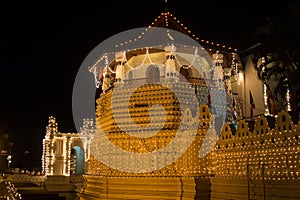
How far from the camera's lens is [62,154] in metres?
28.8

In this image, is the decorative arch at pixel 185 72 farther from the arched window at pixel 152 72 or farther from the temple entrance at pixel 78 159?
the temple entrance at pixel 78 159

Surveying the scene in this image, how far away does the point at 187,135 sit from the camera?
41.2ft

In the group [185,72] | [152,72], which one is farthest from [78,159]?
[185,72]

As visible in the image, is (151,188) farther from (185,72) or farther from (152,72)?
(185,72)

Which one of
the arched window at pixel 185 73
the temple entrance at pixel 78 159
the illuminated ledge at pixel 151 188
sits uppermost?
the arched window at pixel 185 73

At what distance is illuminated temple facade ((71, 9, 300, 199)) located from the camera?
9.29m

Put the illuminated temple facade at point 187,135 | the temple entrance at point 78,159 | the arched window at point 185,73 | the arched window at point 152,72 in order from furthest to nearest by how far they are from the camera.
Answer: the temple entrance at point 78,159 < the arched window at point 152,72 < the arched window at point 185,73 < the illuminated temple facade at point 187,135

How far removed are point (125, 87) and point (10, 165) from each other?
30014 mm

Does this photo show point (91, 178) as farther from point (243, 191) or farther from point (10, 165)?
point (10, 165)

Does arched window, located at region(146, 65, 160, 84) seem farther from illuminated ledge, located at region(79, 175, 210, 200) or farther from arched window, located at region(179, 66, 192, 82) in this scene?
illuminated ledge, located at region(79, 175, 210, 200)

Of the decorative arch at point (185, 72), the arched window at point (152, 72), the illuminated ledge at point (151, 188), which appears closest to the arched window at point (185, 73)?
the decorative arch at point (185, 72)

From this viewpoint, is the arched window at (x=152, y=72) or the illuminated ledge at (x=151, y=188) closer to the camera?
the illuminated ledge at (x=151, y=188)

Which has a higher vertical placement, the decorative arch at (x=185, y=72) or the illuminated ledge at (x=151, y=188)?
the decorative arch at (x=185, y=72)

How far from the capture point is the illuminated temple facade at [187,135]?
9289 mm
